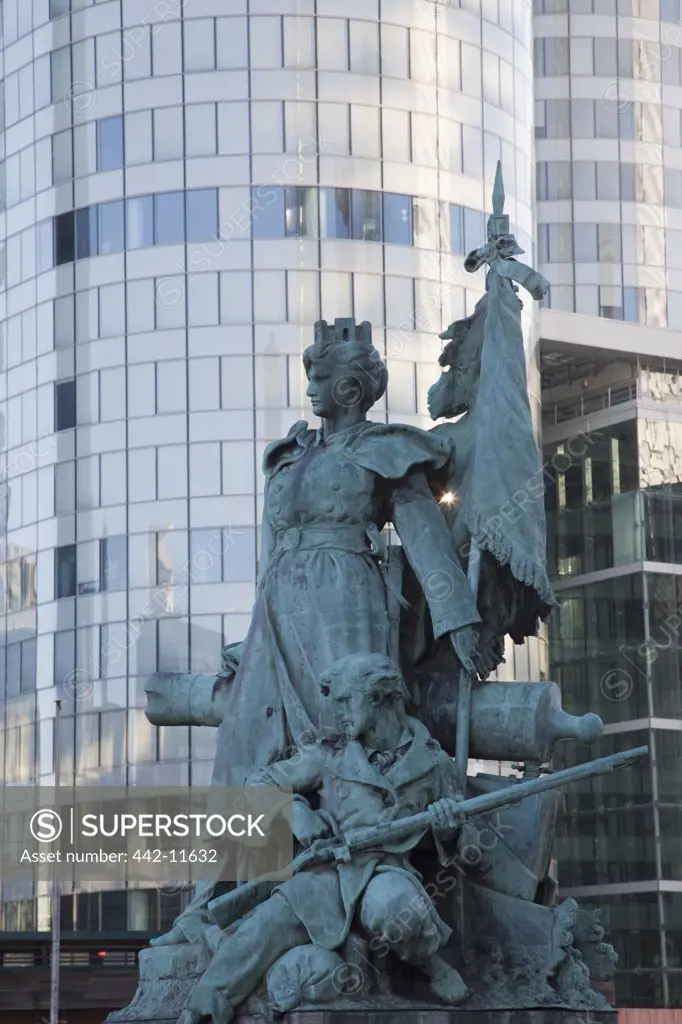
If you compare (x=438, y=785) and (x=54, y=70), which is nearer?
(x=438, y=785)

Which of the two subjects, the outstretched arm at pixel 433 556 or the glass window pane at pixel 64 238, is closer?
the outstretched arm at pixel 433 556

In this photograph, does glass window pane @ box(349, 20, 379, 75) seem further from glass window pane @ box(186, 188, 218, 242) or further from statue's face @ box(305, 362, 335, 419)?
statue's face @ box(305, 362, 335, 419)

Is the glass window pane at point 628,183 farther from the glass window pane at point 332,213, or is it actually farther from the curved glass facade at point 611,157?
the glass window pane at point 332,213

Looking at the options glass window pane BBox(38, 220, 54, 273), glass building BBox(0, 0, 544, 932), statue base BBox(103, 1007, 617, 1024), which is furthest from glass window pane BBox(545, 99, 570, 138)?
statue base BBox(103, 1007, 617, 1024)

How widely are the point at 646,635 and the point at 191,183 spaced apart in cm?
2293

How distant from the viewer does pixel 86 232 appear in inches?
2576

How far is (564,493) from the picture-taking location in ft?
267

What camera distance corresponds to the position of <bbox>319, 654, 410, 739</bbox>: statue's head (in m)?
15.0

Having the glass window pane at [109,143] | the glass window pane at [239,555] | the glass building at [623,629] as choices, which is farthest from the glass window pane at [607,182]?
the glass window pane at [239,555]

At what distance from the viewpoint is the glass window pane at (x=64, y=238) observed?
65750mm

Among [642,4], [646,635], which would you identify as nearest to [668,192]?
[642,4]

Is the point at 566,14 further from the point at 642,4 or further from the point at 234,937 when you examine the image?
the point at 234,937

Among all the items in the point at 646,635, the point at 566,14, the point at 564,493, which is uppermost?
the point at 566,14

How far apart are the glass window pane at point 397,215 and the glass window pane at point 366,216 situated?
0.26 m
